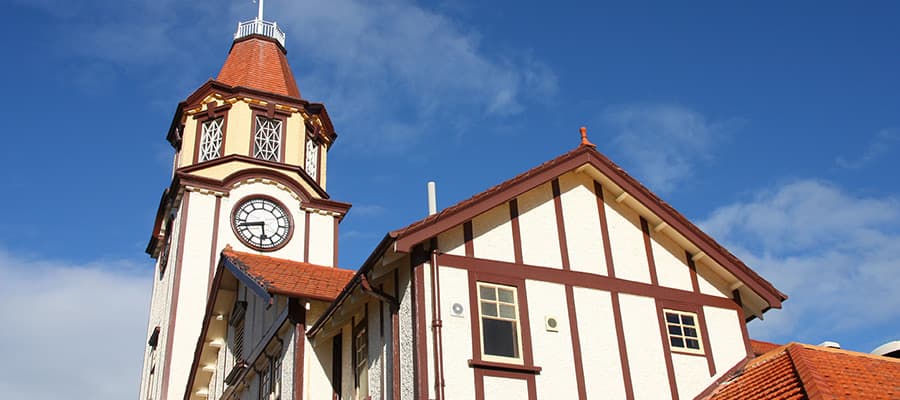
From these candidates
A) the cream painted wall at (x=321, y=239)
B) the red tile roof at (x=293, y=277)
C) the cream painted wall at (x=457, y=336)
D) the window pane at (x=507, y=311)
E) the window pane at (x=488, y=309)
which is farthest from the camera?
the cream painted wall at (x=321, y=239)

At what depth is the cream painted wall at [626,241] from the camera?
1609 centimetres

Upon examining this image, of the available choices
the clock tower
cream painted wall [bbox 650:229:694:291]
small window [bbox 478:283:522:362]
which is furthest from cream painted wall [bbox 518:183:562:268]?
the clock tower

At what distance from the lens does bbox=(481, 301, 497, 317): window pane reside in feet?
47.8

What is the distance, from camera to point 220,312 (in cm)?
2395

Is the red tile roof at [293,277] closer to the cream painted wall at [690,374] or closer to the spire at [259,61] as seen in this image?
the cream painted wall at [690,374]

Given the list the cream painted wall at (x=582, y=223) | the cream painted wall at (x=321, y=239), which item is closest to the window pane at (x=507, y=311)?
the cream painted wall at (x=582, y=223)

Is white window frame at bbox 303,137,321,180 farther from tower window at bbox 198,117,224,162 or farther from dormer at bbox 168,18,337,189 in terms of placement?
tower window at bbox 198,117,224,162

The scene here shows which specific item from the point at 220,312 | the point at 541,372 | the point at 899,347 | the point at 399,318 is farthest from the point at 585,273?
the point at 220,312

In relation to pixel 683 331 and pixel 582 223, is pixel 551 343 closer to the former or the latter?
pixel 582 223

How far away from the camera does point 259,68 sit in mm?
38500

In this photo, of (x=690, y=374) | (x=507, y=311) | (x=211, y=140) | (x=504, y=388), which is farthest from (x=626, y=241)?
(x=211, y=140)

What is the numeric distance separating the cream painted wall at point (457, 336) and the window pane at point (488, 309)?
0.68ft

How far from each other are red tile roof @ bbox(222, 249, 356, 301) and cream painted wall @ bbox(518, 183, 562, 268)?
3991mm

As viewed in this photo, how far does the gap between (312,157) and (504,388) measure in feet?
79.2
